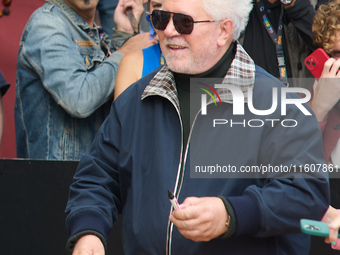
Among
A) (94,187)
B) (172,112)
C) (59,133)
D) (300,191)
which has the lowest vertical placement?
(59,133)

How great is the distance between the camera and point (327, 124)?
2967 mm

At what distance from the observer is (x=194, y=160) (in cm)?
199

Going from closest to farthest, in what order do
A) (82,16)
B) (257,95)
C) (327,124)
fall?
(257,95)
(327,124)
(82,16)

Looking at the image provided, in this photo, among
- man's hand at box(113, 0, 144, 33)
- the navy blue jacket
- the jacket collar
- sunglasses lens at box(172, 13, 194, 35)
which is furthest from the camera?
man's hand at box(113, 0, 144, 33)

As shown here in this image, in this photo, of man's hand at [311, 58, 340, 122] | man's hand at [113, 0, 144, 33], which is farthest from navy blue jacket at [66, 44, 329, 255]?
man's hand at [113, 0, 144, 33]

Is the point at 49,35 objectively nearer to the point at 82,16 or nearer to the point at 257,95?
the point at 82,16

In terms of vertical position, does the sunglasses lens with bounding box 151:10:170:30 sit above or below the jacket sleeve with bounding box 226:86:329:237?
above

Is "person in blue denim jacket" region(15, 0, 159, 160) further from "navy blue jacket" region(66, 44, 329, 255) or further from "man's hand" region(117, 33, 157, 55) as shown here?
"navy blue jacket" region(66, 44, 329, 255)

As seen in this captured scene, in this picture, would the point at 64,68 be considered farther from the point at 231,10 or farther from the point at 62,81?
the point at 231,10

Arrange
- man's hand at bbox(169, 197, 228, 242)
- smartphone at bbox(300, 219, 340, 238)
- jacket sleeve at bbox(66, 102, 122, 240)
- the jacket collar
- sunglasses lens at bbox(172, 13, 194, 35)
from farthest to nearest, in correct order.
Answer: the jacket collar, sunglasses lens at bbox(172, 13, 194, 35), jacket sleeve at bbox(66, 102, 122, 240), man's hand at bbox(169, 197, 228, 242), smartphone at bbox(300, 219, 340, 238)

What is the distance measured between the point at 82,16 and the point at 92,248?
193cm

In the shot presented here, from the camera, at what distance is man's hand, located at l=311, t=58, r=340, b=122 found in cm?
288

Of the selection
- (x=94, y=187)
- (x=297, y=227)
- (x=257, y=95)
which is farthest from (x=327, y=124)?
(x=94, y=187)

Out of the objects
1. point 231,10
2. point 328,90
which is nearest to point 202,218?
point 231,10
